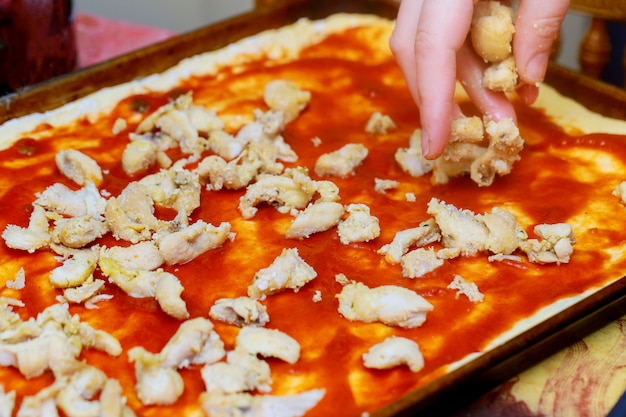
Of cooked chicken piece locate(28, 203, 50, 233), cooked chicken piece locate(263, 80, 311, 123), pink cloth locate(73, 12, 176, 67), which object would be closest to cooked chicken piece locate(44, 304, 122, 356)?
cooked chicken piece locate(28, 203, 50, 233)

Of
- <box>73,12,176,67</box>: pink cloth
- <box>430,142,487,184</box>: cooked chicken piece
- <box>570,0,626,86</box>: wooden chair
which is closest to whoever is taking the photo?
<box>430,142,487,184</box>: cooked chicken piece

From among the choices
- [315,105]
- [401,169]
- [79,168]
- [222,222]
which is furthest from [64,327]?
[315,105]

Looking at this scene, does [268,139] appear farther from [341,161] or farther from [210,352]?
[210,352]

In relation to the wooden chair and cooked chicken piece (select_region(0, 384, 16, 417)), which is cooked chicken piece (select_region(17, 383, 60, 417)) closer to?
cooked chicken piece (select_region(0, 384, 16, 417))

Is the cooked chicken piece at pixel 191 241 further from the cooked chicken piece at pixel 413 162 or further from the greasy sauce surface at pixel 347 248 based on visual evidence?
the cooked chicken piece at pixel 413 162

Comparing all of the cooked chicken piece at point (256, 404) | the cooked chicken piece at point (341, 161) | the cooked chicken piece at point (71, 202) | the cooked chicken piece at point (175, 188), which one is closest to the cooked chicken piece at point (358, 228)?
the cooked chicken piece at point (341, 161)

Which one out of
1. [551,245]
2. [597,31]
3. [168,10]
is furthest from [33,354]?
[168,10]
